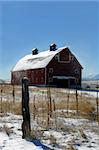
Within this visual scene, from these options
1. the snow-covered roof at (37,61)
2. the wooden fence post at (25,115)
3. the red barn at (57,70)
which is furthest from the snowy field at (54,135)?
the snow-covered roof at (37,61)

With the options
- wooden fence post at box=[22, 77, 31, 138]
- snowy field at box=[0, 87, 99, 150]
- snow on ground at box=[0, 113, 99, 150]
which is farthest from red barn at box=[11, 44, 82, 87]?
wooden fence post at box=[22, 77, 31, 138]

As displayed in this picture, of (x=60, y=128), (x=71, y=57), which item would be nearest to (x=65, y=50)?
(x=71, y=57)

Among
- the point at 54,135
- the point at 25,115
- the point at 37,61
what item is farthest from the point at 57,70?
the point at 25,115

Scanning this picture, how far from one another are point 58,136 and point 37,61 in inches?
2044

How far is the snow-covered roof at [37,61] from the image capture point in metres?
56.8

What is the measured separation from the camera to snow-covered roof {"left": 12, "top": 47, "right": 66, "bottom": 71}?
56.8 m

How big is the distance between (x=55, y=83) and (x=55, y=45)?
32.1 feet

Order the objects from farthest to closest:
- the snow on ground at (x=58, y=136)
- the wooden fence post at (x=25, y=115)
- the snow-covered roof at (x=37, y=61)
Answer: the snow-covered roof at (x=37, y=61) < the wooden fence post at (x=25, y=115) < the snow on ground at (x=58, y=136)

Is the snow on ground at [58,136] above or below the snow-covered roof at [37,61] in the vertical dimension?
below

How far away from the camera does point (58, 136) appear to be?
9008mm

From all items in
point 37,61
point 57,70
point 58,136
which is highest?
point 37,61

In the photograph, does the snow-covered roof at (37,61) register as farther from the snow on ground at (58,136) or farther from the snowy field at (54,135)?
the snow on ground at (58,136)

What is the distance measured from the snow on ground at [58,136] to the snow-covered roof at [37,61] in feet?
146

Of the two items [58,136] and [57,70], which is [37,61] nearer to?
[57,70]
